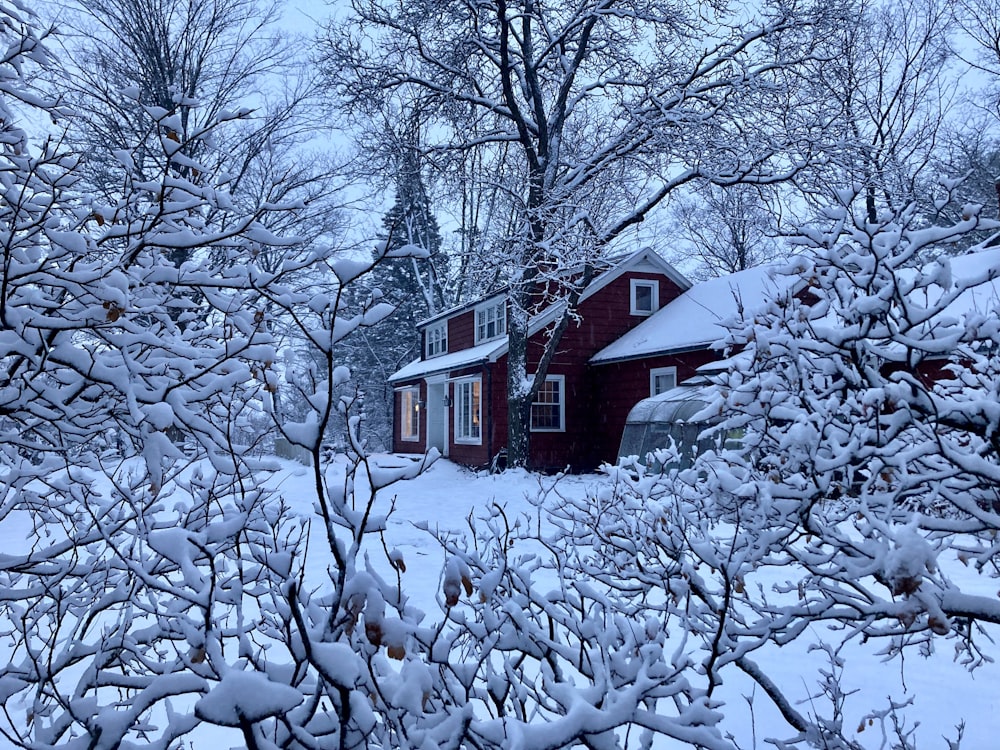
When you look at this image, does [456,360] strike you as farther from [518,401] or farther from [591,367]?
[518,401]

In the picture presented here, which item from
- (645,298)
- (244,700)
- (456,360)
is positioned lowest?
(244,700)

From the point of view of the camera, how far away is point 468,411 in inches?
831

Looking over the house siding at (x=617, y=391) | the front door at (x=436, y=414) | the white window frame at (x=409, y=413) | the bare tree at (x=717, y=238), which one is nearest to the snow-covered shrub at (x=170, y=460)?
the house siding at (x=617, y=391)

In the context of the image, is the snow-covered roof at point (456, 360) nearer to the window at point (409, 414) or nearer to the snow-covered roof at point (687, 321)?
the window at point (409, 414)

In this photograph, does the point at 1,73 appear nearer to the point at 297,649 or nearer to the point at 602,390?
the point at 297,649

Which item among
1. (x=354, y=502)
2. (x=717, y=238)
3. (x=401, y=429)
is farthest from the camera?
(x=717, y=238)

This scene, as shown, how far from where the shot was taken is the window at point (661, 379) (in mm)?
17578

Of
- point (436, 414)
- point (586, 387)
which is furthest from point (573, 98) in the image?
point (436, 414)

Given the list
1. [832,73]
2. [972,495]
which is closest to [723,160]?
[832,73]

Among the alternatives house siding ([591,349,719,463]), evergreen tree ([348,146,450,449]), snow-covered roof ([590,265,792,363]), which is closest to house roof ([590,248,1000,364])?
snow-covered roof ([590,265,792,363])

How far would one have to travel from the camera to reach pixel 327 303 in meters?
2.31

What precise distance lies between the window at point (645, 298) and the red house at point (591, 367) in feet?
0.09

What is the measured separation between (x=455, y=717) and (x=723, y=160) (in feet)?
50.9

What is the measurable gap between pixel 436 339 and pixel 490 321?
4905mm
